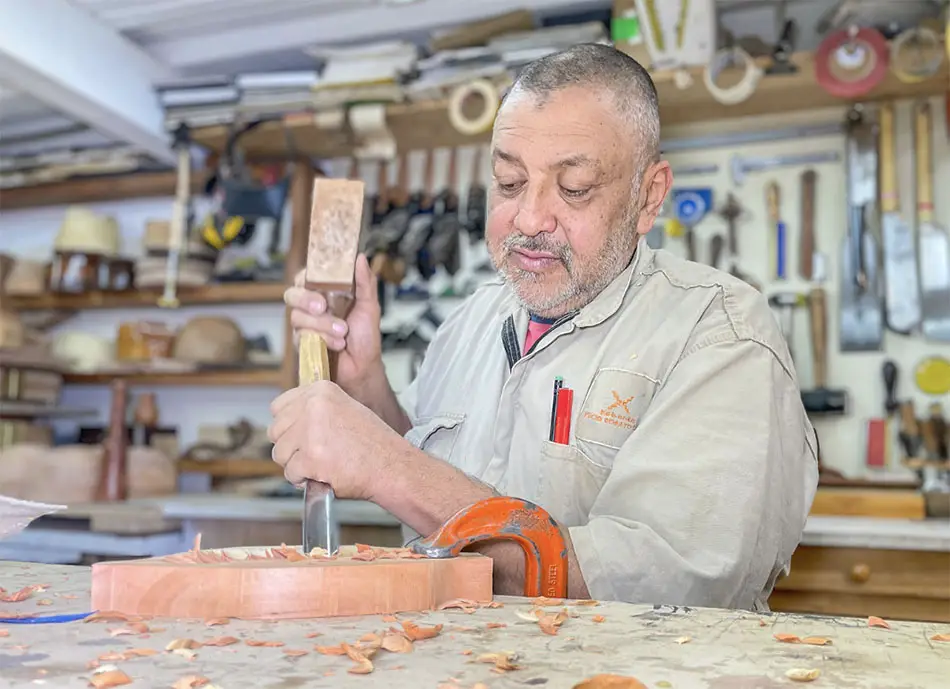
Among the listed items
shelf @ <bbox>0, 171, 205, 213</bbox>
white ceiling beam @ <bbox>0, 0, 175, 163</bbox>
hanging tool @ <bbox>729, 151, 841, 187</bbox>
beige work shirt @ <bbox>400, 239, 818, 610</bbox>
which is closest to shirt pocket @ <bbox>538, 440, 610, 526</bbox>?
beige work shirt @ <bbox>400, 239, 818, 610</bbox>

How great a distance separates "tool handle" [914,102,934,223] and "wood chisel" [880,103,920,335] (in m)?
0.07

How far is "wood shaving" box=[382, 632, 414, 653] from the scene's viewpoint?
2.29 feet

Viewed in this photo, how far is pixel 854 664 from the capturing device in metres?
0.69

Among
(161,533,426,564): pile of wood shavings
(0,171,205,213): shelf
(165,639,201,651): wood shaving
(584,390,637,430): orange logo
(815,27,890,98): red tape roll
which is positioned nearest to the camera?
(165,639,201,651): wood shaving

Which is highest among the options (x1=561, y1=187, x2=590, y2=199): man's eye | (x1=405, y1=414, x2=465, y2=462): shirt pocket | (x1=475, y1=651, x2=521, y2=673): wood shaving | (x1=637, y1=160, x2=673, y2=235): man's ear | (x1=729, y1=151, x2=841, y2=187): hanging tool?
(x1=729, y1=151, x2=841, y2=187): hanging tool

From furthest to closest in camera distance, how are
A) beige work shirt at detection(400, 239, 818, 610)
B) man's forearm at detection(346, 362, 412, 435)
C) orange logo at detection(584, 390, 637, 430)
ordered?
man's forearm at detection(346, 362, 412, 435) < orange logo at detection(584, 390, 637, 430) < beige work shirt at detection(400, 239, 818, 610)

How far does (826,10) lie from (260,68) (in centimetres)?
223

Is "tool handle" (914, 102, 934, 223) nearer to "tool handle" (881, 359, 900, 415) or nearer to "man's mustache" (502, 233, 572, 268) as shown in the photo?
"tool handle" (881, 359, 900, 415)

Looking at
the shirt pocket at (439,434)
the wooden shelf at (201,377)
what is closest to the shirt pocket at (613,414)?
the shirt pocket at (439,434)

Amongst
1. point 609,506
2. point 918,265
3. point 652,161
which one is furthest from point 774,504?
point 918,265

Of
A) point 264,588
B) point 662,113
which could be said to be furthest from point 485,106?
point 264,588

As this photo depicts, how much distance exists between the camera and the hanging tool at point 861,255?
A: 9.52ft

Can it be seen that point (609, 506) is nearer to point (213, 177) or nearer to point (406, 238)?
point (406, 238)

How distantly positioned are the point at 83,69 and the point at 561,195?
2.57 m
